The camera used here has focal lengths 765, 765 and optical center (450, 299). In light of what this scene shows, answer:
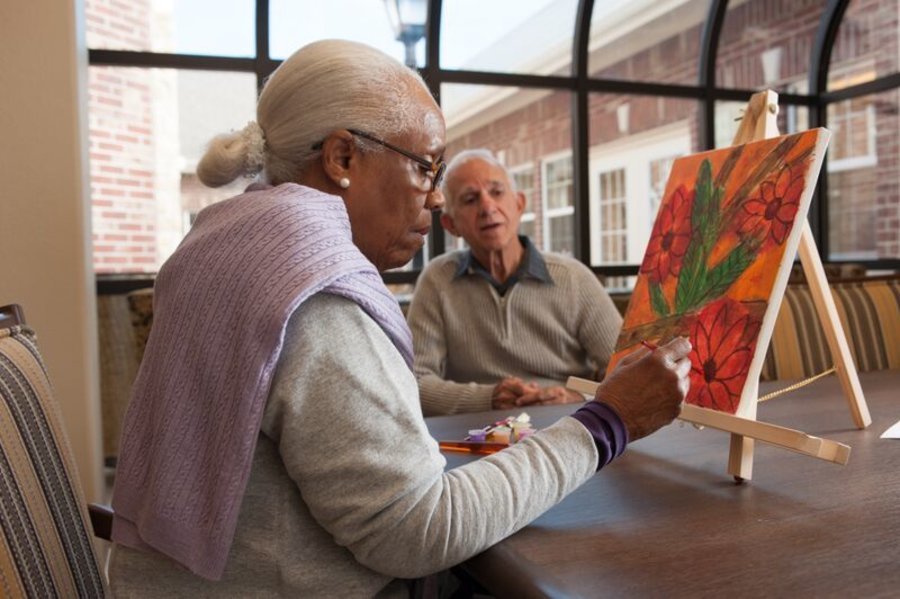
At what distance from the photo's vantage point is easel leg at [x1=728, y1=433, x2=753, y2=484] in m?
1.05

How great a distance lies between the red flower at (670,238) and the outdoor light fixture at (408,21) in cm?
293

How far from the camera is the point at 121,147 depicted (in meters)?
4.00

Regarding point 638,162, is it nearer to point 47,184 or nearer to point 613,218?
Result: point 613,218

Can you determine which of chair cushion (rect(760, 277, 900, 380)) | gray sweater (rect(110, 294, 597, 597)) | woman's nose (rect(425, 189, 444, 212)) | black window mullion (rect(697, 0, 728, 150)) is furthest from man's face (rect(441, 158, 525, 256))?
black window mullion (rect(697, 0, 728, 150))

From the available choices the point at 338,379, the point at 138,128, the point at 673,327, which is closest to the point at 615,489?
the point at 673,327

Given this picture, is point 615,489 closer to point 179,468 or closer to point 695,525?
point 695,525

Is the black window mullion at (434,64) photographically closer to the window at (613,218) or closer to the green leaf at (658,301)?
the window at (613,218)

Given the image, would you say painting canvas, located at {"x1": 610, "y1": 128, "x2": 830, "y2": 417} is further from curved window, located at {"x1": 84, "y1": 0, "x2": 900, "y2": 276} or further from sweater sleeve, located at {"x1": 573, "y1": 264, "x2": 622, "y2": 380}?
curved window, located at {"x1": 84, "y1": 0, "x2": 900, "y2": 276}

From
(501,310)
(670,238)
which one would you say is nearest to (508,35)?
(501,310)

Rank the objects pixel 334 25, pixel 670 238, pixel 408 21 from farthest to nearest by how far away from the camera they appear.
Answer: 1. pixel 334 25
2. pixel 408 21
3. pixel 670 238

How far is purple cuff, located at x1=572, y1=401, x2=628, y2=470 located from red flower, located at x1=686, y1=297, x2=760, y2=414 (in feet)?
0.77

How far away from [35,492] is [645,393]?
0.80m

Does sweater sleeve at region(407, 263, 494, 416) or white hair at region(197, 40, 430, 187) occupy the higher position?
white hair at region(197, 40, 430, 187)

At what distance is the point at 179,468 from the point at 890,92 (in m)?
5.64
